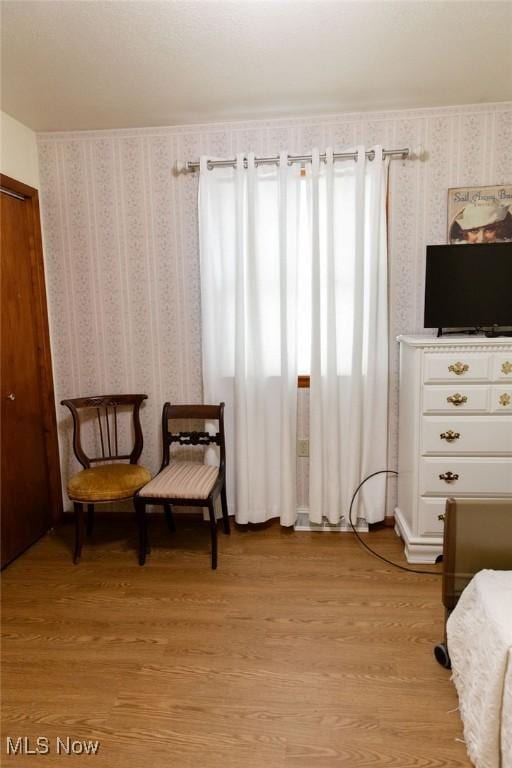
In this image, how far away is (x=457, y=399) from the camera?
231cm

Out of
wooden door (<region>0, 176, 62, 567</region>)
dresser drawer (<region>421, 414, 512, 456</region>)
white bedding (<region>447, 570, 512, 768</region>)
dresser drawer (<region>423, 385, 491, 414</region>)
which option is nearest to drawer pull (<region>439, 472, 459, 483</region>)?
dresser drawer (<region>421, 414, 512, 456</region>)

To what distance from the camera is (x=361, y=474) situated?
2.81 meters

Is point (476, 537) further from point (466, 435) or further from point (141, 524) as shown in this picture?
point (141, 524)

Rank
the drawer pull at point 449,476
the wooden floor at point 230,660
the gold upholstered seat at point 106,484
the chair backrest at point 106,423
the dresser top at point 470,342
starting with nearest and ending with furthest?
1. the wooden floor at point 230,660
2. the dresser top at point 470,342
3. the drawer pull at point 449,476
4. the gold upholstered seat at point 106,484
5. the chair backrest at point 106,423

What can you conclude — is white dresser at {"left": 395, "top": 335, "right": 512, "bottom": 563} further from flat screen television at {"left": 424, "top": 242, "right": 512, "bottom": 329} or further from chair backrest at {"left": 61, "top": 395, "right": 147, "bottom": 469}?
chair backrest at {"left": 61, "top": 395, "right": 147, "bottom": 469}

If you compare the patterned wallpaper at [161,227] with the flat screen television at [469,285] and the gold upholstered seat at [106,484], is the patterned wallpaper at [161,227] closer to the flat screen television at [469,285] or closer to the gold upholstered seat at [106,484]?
the flat screen television at [469,285]

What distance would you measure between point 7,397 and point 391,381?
7.67 ft

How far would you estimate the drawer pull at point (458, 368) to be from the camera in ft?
7.52

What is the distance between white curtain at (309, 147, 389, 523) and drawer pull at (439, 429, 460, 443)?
0.44 meters

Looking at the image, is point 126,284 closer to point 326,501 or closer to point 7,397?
point 7,397

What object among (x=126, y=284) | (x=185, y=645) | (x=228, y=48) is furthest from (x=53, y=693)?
(x=228, y=48)

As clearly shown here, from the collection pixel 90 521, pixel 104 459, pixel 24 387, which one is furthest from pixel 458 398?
pixel 24 387

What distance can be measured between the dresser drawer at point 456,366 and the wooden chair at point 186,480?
1235 millimetres

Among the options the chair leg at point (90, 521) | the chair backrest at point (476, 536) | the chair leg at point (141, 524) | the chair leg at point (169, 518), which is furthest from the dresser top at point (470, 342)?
the chair leg at point (90, 521)
